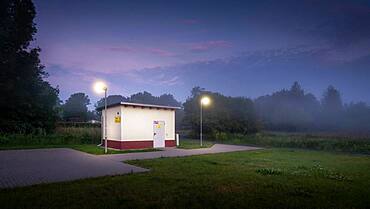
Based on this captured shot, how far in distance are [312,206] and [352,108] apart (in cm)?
6816

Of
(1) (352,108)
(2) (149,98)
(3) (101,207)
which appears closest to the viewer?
(3) (101,207)

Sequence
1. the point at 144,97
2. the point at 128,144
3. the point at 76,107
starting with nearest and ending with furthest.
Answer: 1. the point at 128,144
2. the point at 76,107
3. the point at 144,97

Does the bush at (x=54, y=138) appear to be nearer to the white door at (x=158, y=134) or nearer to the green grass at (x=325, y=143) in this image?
the white door at (x=158, y=134)

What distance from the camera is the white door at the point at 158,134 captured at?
22.3m

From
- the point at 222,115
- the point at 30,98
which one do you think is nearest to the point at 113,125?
the point at 30,98

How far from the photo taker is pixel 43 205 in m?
6.16

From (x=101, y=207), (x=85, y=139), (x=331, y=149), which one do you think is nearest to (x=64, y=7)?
(x=85, y=139)

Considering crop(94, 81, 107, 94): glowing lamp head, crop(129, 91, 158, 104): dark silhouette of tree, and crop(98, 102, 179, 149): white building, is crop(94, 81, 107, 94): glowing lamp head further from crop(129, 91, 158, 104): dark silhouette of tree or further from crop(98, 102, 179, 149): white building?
crop(129, 91, 158, 104): dark silhouette of tree

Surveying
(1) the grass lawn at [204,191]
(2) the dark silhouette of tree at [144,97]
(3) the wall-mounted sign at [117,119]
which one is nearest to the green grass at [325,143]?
(1) the grass lawn at [204,191]

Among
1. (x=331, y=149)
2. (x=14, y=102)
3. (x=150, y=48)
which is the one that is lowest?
(x=331, y=149)

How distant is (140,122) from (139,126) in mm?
322

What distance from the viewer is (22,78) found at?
34094 millimetres

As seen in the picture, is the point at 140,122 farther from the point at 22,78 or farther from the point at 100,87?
the point at 22,78

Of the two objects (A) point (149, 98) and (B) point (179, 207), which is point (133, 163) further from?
(A) point (149, 98)
